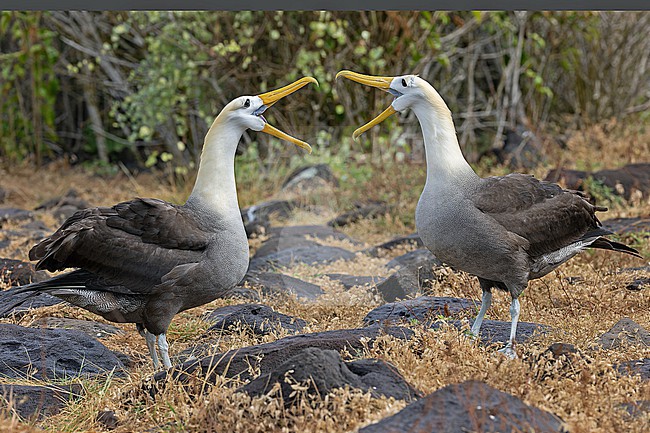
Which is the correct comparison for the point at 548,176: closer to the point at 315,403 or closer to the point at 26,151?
the point at 315,403

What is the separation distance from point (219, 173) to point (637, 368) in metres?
2.12

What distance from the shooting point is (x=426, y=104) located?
4.11m

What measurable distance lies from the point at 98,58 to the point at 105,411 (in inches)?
355

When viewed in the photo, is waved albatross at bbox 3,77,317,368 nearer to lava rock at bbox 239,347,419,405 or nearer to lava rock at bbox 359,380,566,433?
lava rock at bbox 239,347,419,405

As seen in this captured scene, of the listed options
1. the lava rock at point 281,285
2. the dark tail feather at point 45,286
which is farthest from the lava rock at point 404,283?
the dark tail feather at point 45,286

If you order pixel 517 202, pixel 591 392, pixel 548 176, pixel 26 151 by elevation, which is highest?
pixel 517 202

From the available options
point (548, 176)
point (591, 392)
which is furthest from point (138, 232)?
point (548, 176)

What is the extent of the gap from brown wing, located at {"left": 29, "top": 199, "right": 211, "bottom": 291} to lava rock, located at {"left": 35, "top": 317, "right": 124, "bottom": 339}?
779 mm

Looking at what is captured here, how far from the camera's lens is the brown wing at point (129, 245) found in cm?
384

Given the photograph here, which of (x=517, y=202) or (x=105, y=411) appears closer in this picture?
(x=105, y=411)

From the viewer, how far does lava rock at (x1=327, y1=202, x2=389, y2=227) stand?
8.36m

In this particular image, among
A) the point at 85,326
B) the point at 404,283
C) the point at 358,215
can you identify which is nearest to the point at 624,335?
the point at 404,283

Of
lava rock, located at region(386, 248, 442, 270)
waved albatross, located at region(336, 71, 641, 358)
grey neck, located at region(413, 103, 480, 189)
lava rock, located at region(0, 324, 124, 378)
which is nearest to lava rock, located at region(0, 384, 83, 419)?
lava rock, located at region(0, 324, 124, 378)

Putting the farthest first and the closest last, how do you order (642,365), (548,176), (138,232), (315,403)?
1. (548,176)
2. (138,232)
3. (642,365)
4. (315,403)
